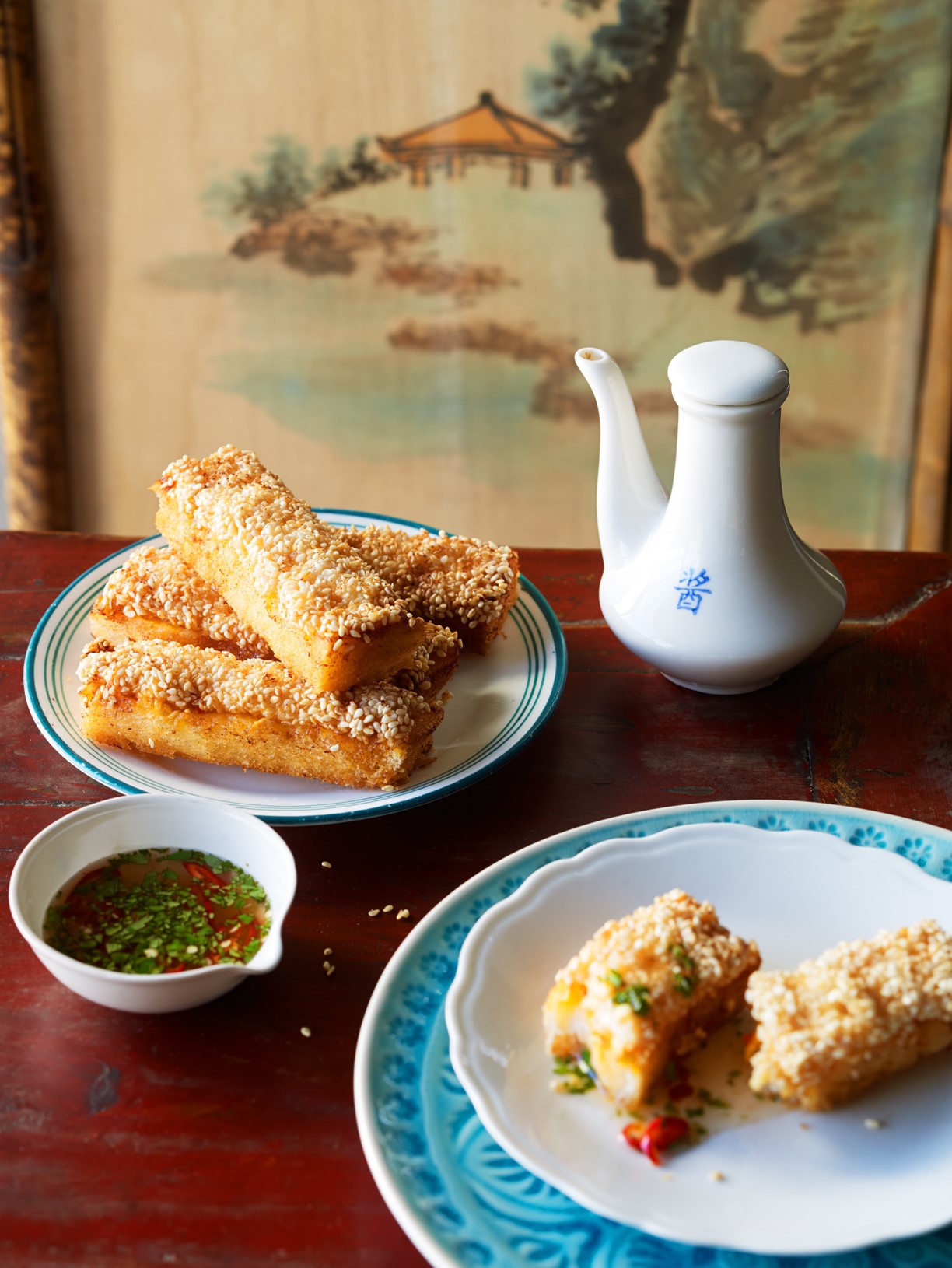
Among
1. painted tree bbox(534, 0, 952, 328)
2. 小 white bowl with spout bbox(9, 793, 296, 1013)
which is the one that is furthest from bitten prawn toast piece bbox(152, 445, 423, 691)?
painted tree bbox(534, 0, 952, 328)

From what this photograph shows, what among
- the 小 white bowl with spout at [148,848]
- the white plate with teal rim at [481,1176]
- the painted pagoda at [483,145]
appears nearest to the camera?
the white plate with teal rim at [481,1176]

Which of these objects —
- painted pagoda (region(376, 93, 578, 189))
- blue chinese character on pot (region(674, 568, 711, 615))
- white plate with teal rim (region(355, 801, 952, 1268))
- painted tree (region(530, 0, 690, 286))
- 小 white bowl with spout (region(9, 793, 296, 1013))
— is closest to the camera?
white plate with teal rim (region(355, 801, 952, 1268))

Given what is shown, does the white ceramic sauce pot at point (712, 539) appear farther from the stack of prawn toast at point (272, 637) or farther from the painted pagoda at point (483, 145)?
the painted pagoda at point (483, 145)

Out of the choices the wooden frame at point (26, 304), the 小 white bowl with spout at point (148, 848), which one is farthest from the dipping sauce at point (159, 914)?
the wooden frame at point (26, 304)

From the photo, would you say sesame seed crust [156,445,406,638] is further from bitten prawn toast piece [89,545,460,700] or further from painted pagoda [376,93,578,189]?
painted pagoda [376,93,578,189]

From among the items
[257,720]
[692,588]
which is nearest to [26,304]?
[257,720]

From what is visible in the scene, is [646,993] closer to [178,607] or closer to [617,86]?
[178,607]
